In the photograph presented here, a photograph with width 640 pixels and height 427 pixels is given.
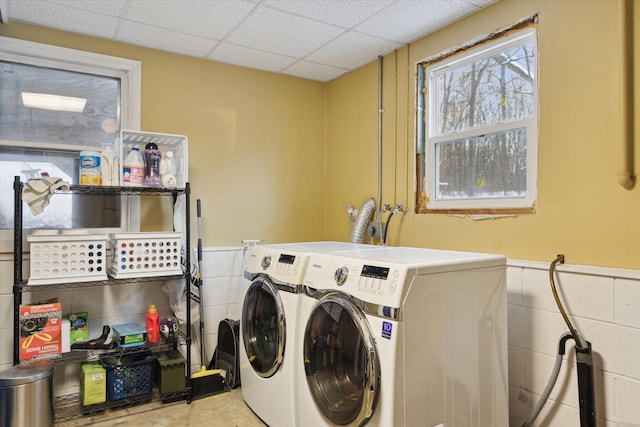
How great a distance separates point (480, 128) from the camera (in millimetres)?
2391

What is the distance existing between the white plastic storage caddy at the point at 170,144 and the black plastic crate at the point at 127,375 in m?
1.13

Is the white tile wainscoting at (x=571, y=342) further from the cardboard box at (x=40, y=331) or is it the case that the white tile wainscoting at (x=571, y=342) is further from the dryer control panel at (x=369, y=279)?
the cardboard box at (x=40, y=331)

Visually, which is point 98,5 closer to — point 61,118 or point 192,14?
point 192,14

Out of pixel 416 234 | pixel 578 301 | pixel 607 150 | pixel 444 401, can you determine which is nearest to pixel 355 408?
pixel 444 401

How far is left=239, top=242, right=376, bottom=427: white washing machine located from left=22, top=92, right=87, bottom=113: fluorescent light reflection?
1.52m

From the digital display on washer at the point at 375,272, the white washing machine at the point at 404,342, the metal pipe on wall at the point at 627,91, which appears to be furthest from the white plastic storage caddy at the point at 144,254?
the metal pipe on wall at the point at 627,91

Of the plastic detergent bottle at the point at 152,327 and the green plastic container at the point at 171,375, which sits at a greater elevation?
the plastic detergent bottle at the point at 152,327

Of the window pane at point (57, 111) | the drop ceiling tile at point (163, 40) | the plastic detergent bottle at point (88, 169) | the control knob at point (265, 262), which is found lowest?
the control knob at point (265, 262)

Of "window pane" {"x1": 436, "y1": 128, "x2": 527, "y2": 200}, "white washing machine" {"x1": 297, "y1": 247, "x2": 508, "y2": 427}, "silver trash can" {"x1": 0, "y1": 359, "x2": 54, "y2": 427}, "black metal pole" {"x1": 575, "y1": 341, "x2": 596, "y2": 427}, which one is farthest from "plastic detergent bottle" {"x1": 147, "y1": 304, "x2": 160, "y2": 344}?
"black metal pole" {"x1": 575, "y1": 341, "x2": 596, "y2": 427}

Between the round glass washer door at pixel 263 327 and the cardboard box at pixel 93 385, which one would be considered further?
the cardboard box at pixel 93 385

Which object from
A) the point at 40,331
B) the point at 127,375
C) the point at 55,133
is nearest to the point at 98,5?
the point at 55,133

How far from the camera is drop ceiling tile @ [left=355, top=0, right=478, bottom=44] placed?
225cm

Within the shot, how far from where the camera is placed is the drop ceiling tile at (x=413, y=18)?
88.5 inches

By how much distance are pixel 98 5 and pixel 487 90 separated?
7.39 ft
